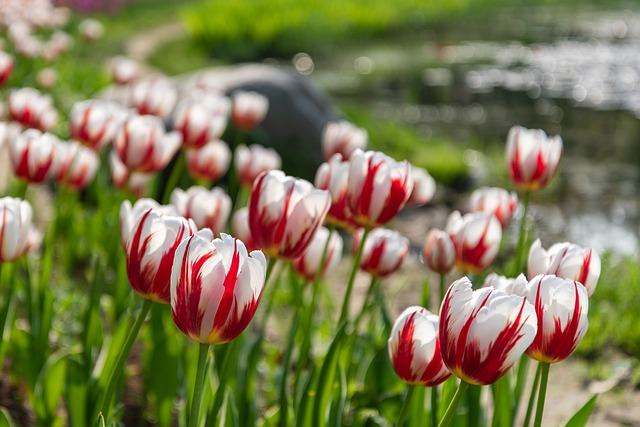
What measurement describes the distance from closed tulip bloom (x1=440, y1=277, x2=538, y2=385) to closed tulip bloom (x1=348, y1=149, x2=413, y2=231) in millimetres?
520

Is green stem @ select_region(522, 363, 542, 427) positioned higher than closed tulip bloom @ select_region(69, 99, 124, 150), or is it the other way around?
closed tulip bloom @ select_region(69, 99, 124, 150)

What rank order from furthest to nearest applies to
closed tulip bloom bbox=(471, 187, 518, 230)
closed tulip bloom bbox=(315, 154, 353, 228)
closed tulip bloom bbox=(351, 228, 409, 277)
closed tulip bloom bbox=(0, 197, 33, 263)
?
closed tulip bloom bbox=(471, 187, 518, 230)
closed tulip bloom bbox=(351, 228, 409, 277)
closed tulip bloom bbox=(315, 154, 353, 228)
closed tulip bloom bbox=(0, 197, 33, 263)

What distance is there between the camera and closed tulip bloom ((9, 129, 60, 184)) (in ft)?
7.83

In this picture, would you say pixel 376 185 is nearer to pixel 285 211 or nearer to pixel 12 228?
pixel 285 211

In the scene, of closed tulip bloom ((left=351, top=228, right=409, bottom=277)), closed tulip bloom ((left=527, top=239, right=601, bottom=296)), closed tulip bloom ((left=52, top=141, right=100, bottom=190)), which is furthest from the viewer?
closed tulip bloom ((left=52, top=141, right=100, bottom=190))

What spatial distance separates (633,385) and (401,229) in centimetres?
242

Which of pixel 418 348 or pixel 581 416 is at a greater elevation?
pixel 418 348

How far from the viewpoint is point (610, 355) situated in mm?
3619

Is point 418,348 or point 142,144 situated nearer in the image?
point 418,348

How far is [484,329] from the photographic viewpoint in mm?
1302

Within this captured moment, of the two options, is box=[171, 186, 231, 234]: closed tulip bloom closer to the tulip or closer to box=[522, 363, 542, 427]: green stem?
the tulip

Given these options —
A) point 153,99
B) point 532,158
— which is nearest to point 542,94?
point 153,99

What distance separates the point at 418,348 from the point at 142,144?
3.69ft

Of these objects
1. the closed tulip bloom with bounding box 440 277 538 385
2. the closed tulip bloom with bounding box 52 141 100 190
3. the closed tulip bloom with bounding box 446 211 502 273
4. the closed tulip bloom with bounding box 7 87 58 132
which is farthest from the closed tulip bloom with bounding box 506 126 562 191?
the closed tulip bloom with bounding box 7 87 58 132
